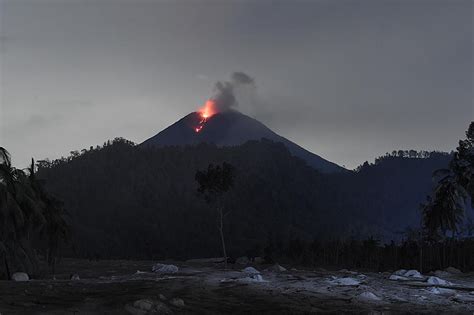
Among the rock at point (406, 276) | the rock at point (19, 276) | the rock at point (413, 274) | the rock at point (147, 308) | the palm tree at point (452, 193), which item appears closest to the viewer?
the rock at point (147, 308)

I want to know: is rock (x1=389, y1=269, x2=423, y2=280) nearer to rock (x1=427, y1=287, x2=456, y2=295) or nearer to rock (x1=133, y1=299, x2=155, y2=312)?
rock (x1=427, y1=287, x2=456, y2=295)

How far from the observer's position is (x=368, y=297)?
754 inches

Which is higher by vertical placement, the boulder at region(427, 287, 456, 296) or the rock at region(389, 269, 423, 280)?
the rock at region(389, 269, 423, 280)

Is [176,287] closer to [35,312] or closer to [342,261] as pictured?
[35,312]

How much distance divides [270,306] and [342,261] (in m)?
75.0

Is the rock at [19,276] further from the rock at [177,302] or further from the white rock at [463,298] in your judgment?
the white rock at [463,298]

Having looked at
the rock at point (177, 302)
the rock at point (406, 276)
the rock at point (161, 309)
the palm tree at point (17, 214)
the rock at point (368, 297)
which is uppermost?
the palm tree at point (17, 214)

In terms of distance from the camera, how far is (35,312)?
1367cm

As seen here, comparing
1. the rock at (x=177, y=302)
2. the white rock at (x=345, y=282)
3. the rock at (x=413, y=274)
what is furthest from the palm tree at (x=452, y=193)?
the rock at (x=177, y=302)

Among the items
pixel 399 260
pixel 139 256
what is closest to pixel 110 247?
pixel 139 256

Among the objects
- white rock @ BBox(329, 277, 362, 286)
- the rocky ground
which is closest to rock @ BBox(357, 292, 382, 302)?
the rocky ground

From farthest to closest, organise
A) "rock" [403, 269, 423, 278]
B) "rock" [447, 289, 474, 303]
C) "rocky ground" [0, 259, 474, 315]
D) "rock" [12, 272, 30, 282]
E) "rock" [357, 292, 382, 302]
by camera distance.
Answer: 1. "rock" [403, 269, 423, 278]
2. "rock" [12, 272, 30, 282]
3. "rock" [357, 292, 382, 302]
4. "rock" [447, 289, 474, 303]
5. "rocky ground" [0, 259, 474, 315]

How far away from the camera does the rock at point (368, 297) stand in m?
18.9

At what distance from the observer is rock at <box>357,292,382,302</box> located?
61.9ft
